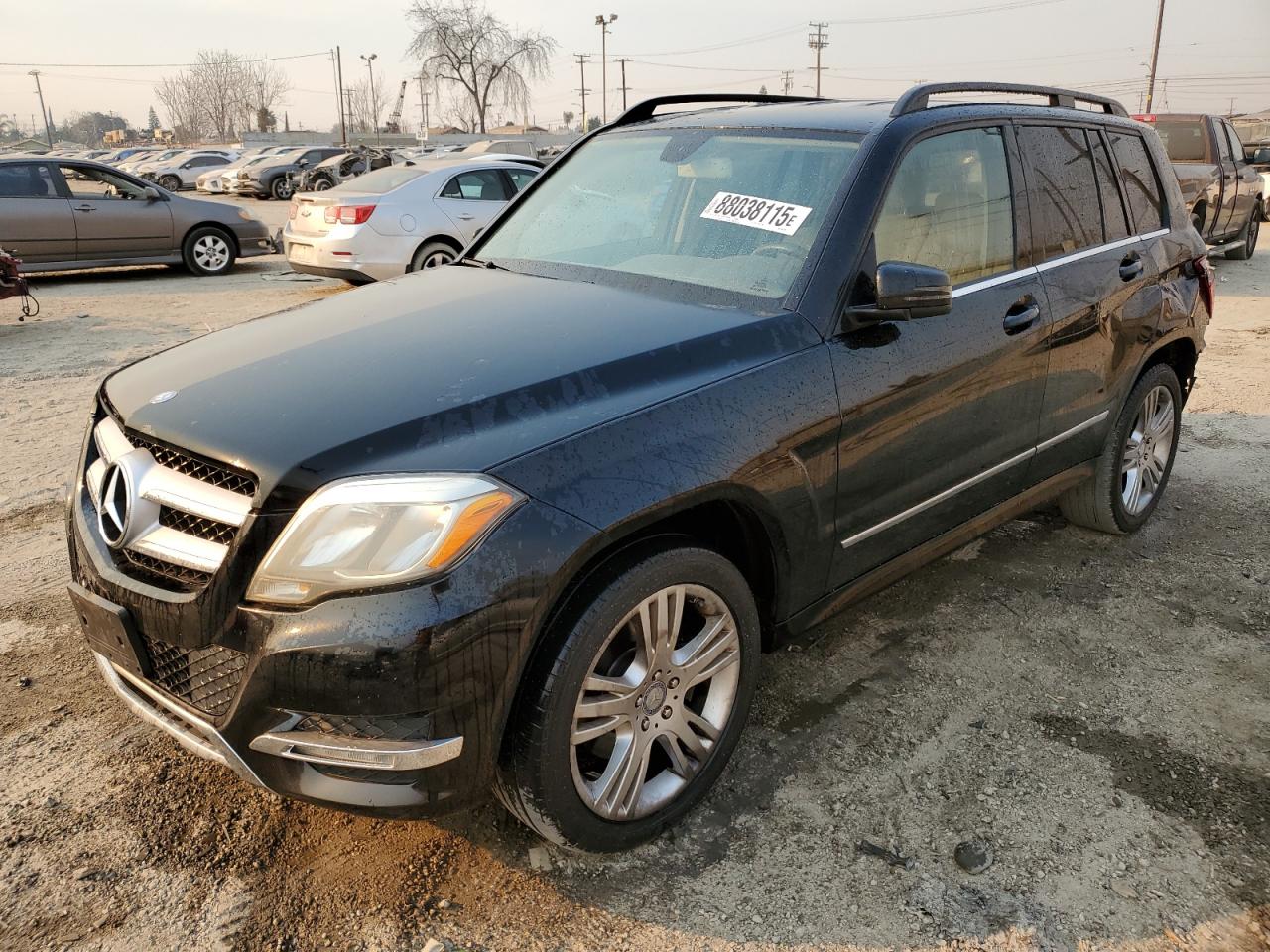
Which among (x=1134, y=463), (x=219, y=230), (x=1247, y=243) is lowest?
(x=1247, y=243)

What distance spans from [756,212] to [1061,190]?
141 cm

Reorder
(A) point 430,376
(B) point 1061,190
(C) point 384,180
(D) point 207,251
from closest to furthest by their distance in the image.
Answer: (A) point 430,376 → (B) point 1061,190 → (C) point 384,180 → (D) point 207,251

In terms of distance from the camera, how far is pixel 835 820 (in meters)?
2.57

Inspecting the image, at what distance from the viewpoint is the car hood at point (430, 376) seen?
2.05 m

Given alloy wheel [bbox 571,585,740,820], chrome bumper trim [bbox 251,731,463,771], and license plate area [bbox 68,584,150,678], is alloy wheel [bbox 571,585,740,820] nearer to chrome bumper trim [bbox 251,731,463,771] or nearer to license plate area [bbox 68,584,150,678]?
chrome bumper trim [bbox 251,731,463,771]

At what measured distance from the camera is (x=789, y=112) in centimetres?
338

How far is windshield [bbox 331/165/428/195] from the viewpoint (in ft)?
34.0

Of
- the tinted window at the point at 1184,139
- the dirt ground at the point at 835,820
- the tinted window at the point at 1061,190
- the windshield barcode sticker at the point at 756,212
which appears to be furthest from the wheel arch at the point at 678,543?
the tinted window at the point at 1184,139

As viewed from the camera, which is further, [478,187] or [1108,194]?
[478,187]

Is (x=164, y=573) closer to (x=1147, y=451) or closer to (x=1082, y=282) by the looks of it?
(x=1082, y=282)

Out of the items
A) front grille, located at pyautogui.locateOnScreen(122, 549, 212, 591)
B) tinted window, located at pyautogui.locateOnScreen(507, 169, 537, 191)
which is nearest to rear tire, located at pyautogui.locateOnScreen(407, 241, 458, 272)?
tinted window, located at pyautogui.locateOnScreen(507, 169, 537, 191)

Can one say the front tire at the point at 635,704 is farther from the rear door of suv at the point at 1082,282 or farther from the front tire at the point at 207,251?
the front tire at the point at 207,251

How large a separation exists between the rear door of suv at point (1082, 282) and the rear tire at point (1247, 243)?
1238 centimetres

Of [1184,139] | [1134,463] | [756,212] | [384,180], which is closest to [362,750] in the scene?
[756,212]
